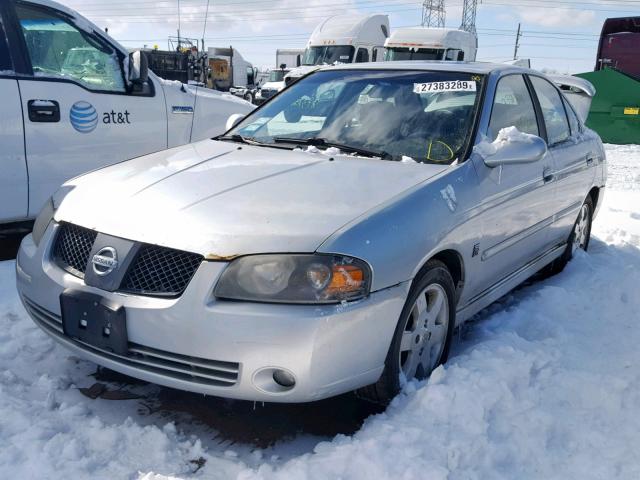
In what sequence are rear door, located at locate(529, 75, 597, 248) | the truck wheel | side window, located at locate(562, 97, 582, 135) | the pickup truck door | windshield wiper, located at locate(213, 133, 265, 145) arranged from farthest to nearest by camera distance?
side window, located at locate(562, 97, 582, 135) < the pickup truck door < rear door, located at locate(529, 75, 597, 248) < windshield wiper, located at locate(213, 133, 265, 145) < the truck wheel

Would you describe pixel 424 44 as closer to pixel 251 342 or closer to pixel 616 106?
pixel 616 106

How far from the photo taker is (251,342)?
2240mm

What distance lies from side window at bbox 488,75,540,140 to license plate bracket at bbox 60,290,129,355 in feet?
7.02

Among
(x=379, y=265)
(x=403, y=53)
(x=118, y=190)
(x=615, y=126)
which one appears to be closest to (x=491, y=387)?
(x=379, y=265)

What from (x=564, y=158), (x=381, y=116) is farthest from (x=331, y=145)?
(x=564, y=158)

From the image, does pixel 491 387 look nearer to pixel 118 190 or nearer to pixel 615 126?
pixel 118 190

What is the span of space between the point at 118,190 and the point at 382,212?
1169 mm

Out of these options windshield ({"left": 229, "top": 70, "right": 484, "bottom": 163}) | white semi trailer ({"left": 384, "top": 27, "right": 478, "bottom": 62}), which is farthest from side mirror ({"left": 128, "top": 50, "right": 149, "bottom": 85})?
white semi trailer ({"left": 384, "top": 27, "right": 478, "bottom": 62})

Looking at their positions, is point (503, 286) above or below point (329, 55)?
below

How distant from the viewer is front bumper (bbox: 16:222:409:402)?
2234 mm

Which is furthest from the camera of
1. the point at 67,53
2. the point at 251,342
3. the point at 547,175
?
the point at 67,53

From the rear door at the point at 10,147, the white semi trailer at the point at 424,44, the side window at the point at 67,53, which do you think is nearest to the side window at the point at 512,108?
the side window at the point at 67,53

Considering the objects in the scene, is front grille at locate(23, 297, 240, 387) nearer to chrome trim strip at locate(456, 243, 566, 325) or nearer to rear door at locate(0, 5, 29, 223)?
chrome trim strip at locate(456, 243, 566, 325)

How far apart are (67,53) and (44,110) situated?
56 cm
